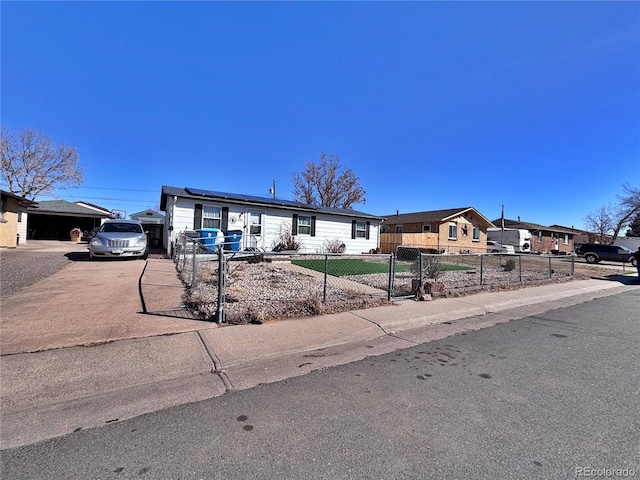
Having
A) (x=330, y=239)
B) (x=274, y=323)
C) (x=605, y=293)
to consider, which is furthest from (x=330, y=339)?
(x=330, y=239)

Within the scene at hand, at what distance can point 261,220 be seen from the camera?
16250 millimetres

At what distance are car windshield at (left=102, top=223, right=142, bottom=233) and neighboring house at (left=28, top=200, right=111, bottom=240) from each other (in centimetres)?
2245

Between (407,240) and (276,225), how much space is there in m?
13.4

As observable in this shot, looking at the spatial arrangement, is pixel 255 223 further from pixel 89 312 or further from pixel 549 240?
pixel 549 240

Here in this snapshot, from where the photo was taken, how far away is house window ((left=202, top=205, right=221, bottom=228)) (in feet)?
47.9

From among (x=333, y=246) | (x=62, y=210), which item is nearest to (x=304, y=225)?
(x=333, y=246)

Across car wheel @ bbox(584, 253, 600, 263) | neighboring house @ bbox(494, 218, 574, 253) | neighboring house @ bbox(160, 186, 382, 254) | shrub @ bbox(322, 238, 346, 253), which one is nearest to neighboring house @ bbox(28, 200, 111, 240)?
neighboring house @ bbox(160, 186, 382, 254)

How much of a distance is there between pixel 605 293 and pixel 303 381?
1270cm

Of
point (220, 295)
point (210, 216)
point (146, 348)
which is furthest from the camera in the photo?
point (210, 216)

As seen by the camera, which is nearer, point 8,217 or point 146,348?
point 146,348

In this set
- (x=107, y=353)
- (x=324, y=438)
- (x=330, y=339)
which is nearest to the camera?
(x=324, y=438)

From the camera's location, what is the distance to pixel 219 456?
208 centimetres

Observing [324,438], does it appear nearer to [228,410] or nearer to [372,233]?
[228,410]

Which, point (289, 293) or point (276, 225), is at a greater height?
point (276, 225)
